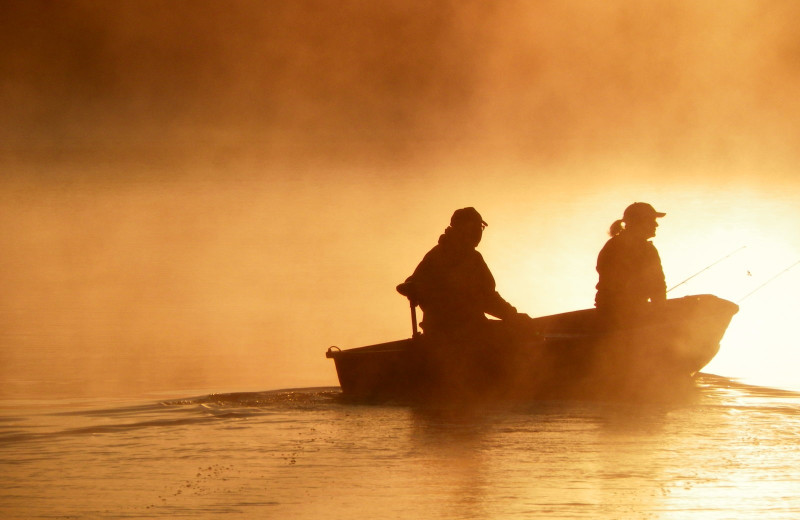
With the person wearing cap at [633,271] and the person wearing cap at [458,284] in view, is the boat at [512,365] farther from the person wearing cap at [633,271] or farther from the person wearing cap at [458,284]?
the person wearing cap at [633,271]

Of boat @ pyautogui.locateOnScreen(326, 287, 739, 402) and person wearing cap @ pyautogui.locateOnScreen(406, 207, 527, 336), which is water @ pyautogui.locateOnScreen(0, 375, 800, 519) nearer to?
boat @ pyautogui.locateOnScreen(326, 287, 739, 402)

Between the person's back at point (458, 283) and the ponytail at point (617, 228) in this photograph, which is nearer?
the person's back at point (458, 283)

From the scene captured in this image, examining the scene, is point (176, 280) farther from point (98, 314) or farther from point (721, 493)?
point (721, 493)

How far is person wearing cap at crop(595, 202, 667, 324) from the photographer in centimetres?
1409

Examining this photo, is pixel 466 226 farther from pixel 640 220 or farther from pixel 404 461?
pixel 404 461

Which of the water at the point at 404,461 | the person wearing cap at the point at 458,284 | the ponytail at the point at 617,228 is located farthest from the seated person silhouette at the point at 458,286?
the ponytail at the point at 617,228

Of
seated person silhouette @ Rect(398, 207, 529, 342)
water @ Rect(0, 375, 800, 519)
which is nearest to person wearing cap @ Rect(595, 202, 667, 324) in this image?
seated person silhouette @ Rect(398, 207, 529, 342)

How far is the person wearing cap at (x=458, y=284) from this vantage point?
501 inches

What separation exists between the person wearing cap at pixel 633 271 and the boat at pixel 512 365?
1.91ft

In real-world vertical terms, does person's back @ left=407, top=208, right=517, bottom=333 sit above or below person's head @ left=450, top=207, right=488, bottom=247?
below

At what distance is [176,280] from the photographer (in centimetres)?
3944

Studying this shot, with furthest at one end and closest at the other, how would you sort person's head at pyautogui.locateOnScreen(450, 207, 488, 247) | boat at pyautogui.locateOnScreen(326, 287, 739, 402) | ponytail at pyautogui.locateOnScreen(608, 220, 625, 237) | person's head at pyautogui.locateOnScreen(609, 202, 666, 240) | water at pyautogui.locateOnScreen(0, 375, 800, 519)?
ponytail at pyautogui.locateOnScreen(608, 220, 625, 237) < person's head at pyautogui.locateOnScreen(609, 202, 666, 240) < boat at pyautogui.locateOnScreen(326, 287, 739, 402) < person's head at pyautogui.locateOnScreen(450, 207, 488, 247) < water at pyautogui.locateOnScreen(0, 375, 800, 519)

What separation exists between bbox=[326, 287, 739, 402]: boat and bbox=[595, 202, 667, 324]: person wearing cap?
0.58 metres

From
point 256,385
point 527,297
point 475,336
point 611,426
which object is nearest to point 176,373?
point 256,385
